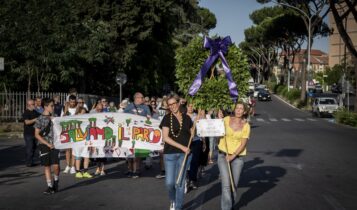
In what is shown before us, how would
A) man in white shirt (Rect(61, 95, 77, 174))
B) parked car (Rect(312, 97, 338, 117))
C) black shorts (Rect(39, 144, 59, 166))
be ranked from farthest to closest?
parked car (Rect(312, 97, 338, 117)) < man in white shirt (Rect(61, 95, 77, 174)) < black shorts (Rect(39, 144, 59, 166))

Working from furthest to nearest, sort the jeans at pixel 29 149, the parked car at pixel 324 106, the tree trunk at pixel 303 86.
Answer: the tree trunk at pixel 303 86 < the parked car at pixel 324 106 < the jeans at pixel 29 149

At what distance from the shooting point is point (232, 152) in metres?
7.93

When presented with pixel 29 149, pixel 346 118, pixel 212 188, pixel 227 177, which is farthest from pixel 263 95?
pixel 227 177

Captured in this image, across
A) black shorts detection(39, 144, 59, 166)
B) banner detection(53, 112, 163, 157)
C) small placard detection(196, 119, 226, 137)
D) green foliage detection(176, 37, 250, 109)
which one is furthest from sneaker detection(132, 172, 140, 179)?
small placard detection(196, 119, 226, 137)

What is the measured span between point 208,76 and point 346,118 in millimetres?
24907

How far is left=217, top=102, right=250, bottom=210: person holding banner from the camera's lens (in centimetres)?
786

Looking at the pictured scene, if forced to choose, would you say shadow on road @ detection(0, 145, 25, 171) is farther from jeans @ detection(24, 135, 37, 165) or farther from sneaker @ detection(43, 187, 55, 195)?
sneaker @ detection(43, 187, 55, 195)

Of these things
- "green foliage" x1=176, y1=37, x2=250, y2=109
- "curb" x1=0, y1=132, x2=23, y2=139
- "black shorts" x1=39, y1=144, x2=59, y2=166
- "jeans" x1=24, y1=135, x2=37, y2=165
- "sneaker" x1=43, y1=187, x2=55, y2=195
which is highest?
"green foliage" x1=176, y1=37, x2=250, y2=109

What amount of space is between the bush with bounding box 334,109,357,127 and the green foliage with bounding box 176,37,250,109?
75.2 feet

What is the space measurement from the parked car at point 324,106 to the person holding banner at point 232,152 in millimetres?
38688

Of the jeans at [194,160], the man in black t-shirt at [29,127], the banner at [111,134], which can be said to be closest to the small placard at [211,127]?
the jeans at [194,160]

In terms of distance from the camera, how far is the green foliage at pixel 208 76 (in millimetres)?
12188

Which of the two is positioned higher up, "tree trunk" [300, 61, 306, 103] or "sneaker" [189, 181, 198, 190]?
"tree trunk" [300, 61, 306, 103]

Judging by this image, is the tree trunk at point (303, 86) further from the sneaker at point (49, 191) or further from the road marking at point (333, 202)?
the sneaker at point (49, 191)
